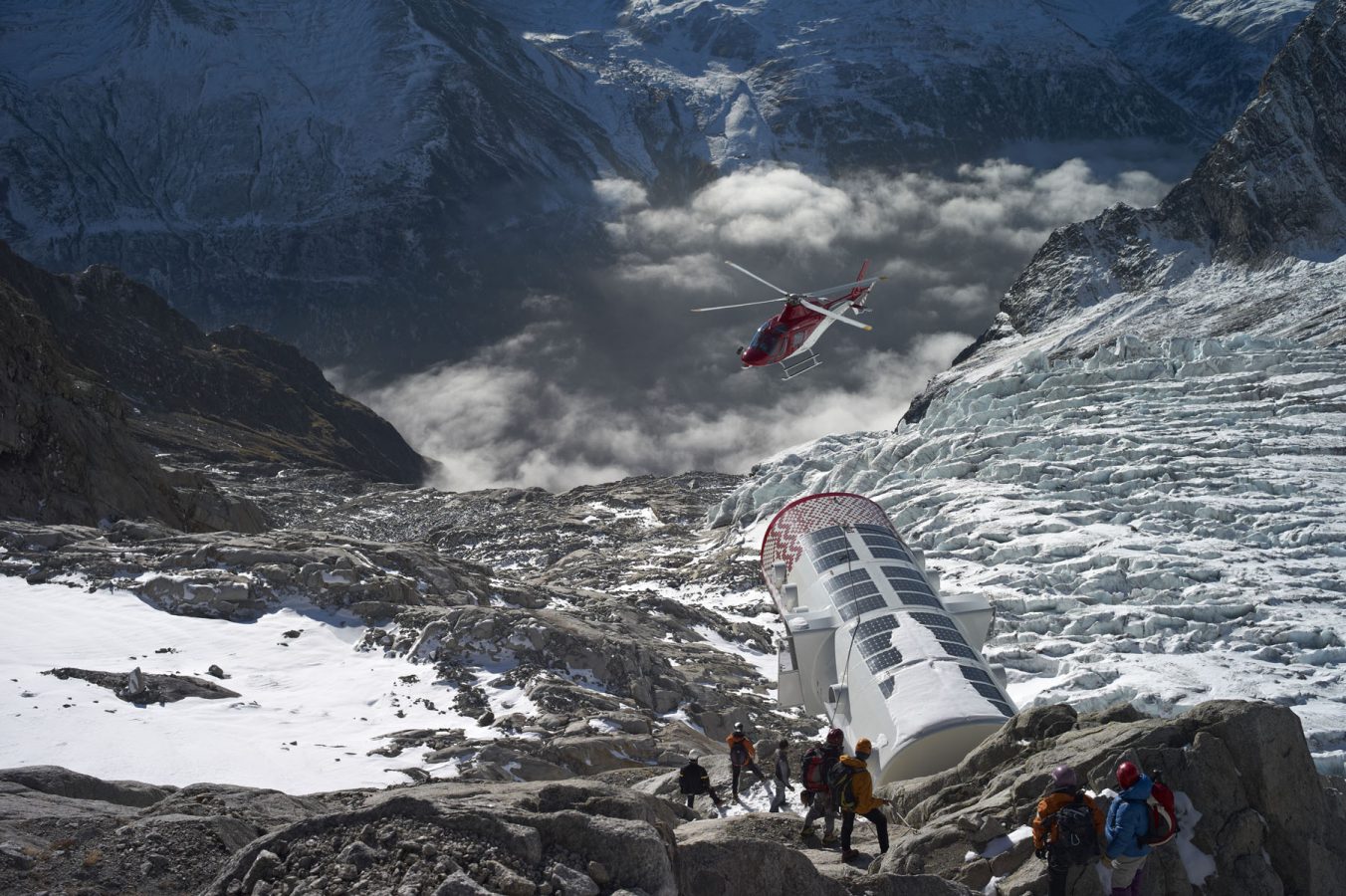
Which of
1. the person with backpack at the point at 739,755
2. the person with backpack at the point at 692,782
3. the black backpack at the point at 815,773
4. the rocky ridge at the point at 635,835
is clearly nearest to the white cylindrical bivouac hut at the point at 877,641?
the person with backpack at the point at 739,755

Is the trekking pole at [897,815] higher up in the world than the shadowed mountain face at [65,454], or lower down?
lower down

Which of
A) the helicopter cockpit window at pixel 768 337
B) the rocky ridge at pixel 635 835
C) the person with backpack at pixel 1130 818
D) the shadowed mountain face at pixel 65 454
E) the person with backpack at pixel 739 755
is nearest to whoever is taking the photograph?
the rocky ridge at pixel 635 835

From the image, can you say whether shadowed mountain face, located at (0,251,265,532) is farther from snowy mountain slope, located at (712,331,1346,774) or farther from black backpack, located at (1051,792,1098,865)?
black backpack, located at (1051,792,1098,865)

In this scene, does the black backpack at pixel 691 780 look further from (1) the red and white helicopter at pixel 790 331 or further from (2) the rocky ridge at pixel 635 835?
(1) the red and white helicopter at pixel 790 331

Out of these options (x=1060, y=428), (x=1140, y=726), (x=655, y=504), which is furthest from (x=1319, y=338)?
(x=1140, y=726)

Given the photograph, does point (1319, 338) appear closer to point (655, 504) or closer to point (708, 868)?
point (655, 504)
